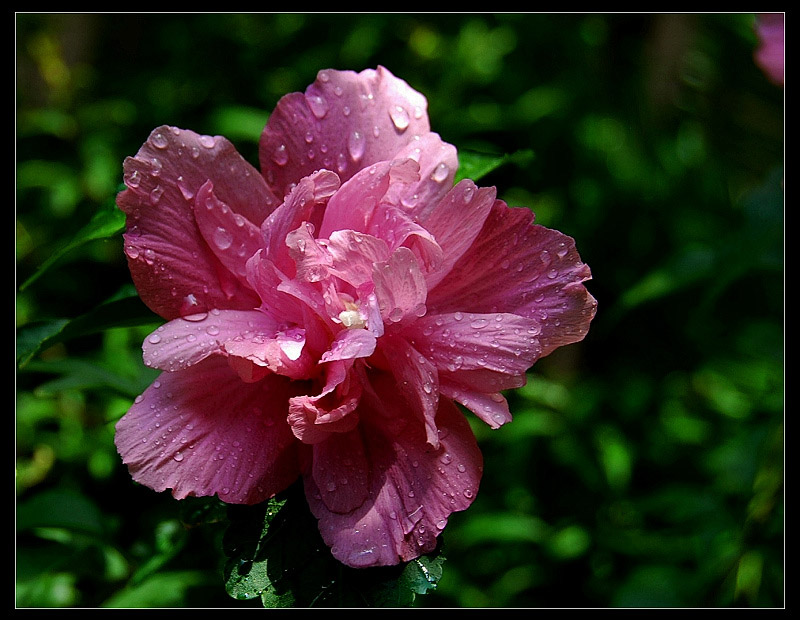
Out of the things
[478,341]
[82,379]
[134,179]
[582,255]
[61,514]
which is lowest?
[582,255]

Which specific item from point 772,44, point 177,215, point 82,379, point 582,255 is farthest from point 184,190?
point 582,255

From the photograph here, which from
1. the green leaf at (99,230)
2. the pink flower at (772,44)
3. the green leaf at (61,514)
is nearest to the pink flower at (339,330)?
the green leaf at (99,230)

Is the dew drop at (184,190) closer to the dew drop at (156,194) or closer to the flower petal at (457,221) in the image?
the dew drop at (156,194)

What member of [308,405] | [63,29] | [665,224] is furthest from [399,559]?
[63,29]

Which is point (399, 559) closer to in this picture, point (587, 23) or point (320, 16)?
point (320, 16)

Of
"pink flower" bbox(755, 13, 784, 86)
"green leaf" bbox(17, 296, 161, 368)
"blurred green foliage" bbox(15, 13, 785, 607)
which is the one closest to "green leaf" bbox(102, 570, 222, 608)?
"blurred green foliage" bbox(15, 13, 785, 607)

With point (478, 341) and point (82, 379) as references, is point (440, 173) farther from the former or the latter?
point (82, 379)

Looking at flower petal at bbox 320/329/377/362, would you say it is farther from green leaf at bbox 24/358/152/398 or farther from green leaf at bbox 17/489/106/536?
green leaf at bbox 17/489/106/536
